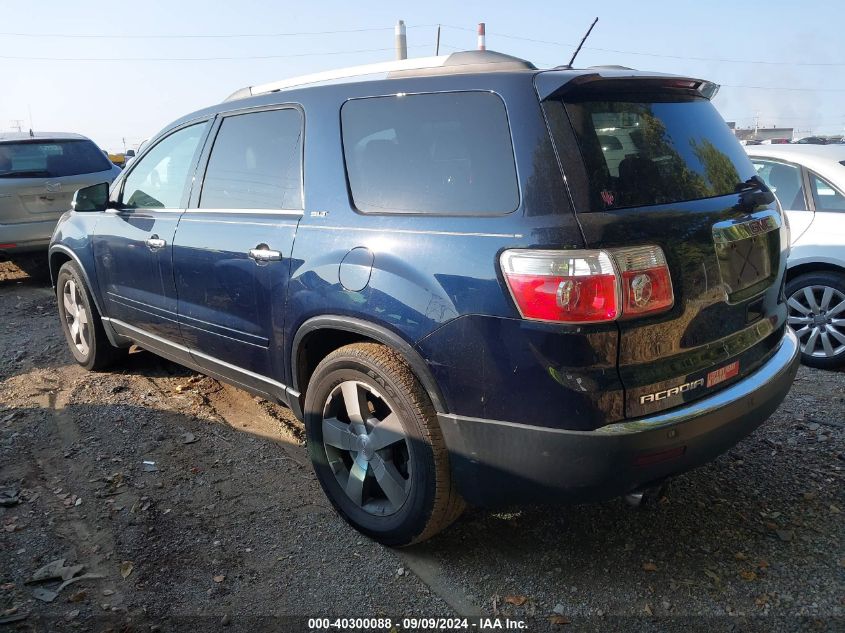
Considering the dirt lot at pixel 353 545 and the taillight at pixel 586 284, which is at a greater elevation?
the taillight at pixel 586 284

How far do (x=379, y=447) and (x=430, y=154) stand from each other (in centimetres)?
119

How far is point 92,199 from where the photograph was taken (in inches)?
181

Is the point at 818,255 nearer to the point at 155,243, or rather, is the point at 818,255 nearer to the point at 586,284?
the point at 586,284

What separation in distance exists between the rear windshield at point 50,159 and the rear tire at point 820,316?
7.92m

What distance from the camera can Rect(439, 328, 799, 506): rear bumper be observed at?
2221 mm

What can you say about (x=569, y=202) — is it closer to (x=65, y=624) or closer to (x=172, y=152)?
(x=65, y=624)

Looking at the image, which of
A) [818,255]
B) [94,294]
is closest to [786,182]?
[818,255]

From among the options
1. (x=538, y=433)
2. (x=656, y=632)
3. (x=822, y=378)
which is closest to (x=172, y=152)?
(x=538, y=433)

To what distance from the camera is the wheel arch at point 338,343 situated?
8.22 feet

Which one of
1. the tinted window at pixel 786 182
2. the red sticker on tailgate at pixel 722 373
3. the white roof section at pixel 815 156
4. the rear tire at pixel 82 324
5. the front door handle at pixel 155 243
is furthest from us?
the tinted window at pixel 786 182

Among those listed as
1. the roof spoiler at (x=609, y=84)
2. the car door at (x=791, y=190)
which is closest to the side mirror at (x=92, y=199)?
the roof spoiler at (x=609, y=84)

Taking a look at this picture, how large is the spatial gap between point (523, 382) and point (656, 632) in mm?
1017

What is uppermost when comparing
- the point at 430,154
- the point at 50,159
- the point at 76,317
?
the point at 430,154

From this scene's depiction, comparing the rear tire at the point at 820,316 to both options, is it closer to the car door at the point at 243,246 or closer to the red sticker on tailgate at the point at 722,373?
the red sticker on tailgate at the point at 722,373
